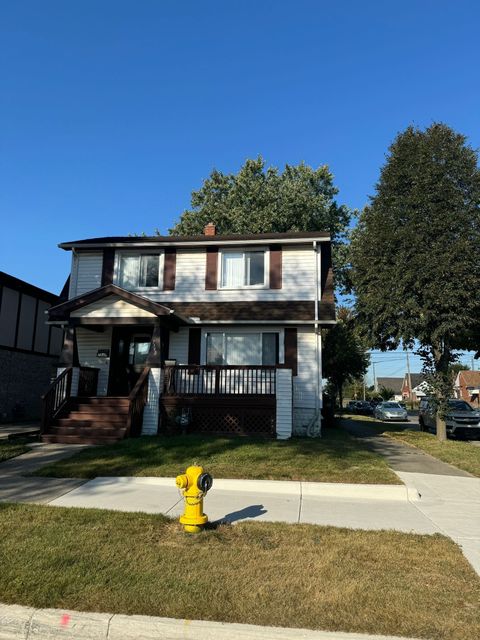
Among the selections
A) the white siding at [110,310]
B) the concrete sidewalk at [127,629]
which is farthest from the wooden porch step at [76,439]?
the concrete sidewalk at [127,629]

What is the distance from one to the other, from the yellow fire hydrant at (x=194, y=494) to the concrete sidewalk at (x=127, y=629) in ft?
6.25

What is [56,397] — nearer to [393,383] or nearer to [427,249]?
[427,249]

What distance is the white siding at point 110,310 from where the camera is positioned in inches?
564

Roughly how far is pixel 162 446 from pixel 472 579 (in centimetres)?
748

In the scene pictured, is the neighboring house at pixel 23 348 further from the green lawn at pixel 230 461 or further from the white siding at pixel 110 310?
the green lawn at pixel 230 461

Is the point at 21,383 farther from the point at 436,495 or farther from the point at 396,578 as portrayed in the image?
the point at 396,578

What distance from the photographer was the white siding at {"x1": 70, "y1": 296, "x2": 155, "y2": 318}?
14.3m

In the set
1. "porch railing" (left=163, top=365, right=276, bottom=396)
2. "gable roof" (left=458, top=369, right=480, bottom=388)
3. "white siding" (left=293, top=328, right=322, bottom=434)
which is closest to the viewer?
"porch railing" (left=163, top=365, right=276, bottom=396)

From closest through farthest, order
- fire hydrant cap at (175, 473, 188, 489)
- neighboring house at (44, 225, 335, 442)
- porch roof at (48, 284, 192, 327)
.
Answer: fire hydrant cap at (175, 473, 188, 489), neighboring house at (44, 225, 335, 442), porch roof at (48, 284, 192, 327)

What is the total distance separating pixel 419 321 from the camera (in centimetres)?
1723

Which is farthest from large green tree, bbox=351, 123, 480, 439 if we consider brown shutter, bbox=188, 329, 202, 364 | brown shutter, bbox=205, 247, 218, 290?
brown shutter, bbox=188, 329, 202, 364

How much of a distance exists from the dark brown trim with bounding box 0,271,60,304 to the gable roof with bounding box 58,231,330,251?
7.32ft

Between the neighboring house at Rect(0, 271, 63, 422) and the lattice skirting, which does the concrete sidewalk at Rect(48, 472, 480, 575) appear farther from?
the neighboring house at Rect(0, 271, 63, 422)

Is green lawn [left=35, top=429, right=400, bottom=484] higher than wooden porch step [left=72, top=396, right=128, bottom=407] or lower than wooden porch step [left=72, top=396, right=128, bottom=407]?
lower
